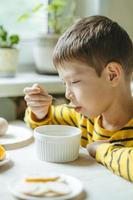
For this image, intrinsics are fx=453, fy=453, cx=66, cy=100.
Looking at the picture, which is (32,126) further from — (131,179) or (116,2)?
(116,2)

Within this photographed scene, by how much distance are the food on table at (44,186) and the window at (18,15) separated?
35.6 inches

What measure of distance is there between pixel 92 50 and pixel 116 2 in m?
0.64

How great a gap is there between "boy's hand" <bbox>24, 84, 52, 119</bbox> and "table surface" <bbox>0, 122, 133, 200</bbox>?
17cm

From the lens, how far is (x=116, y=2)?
1.61 metres

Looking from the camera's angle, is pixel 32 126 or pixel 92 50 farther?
pixel 32 126

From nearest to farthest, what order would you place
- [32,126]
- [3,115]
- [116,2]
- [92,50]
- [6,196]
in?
[6,196] → [92,50] → [32,126] → [3,115] → [116,2]

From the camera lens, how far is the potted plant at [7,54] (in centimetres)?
146

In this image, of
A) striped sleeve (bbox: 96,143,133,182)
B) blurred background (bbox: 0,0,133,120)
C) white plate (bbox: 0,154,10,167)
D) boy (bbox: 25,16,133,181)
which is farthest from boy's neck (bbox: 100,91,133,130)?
blurred background (bbox: 0,0,133,120)

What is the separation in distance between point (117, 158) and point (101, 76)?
0.21 m

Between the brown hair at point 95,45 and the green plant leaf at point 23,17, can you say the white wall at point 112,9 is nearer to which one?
the green plant leaf at point 23,17

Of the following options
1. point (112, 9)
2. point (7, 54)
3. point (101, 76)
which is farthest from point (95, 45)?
point (112, 9)

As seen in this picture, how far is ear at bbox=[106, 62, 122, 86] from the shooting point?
1.04 metres

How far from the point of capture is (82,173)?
2.89 ft

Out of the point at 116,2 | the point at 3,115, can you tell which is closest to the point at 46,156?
the point at 3,115
